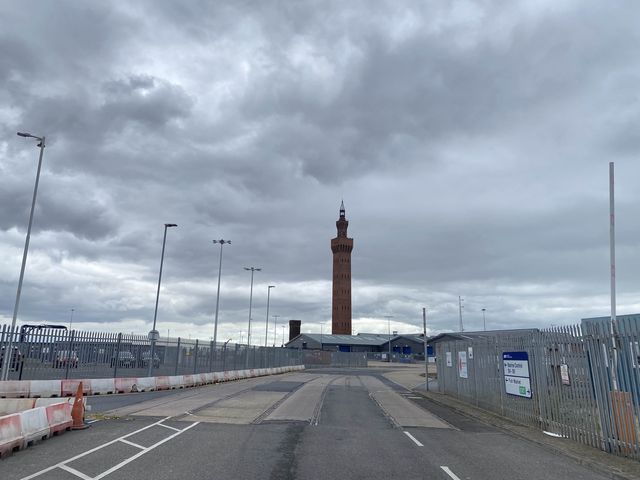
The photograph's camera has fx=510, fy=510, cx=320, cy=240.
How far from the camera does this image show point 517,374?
16.0 meters

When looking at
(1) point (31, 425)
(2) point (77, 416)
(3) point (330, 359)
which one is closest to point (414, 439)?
(2) point (77, 416)

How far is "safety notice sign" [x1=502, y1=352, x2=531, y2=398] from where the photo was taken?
604 inches

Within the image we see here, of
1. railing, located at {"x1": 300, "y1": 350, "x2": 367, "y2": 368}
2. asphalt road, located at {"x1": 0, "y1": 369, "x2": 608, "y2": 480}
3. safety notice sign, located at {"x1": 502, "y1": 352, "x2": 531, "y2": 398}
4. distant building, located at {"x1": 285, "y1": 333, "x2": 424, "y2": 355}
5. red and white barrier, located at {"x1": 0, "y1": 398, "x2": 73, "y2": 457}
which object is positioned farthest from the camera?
distant building, located at {"x1": 285, "y1": 333, "x2": 424, "y2": 355}

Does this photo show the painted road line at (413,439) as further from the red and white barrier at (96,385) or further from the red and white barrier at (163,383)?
the red and white barrier at (163,383)

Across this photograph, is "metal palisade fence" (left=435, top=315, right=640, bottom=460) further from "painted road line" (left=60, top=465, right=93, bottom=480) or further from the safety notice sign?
"painted road line" (left=60, top=465, right=93, bottom=480)

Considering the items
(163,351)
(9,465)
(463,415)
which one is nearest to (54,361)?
(163,351)

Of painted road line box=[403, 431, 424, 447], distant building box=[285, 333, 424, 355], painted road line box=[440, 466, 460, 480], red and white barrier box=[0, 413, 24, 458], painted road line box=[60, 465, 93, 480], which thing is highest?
distant building box=[285, 333, 424, 355]

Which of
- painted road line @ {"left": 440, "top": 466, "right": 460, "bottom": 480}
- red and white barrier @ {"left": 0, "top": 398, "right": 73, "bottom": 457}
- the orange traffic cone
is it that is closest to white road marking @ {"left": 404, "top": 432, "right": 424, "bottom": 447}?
painted road line @ {"left": 440, "top": 466, "right": 460, "bottom": 480}

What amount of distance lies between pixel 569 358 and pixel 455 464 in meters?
4.72

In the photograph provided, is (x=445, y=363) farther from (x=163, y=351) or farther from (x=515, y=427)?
(x=163, y=351)

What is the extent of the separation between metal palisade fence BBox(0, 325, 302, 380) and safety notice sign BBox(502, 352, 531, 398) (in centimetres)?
1852

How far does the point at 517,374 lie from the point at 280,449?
886cm

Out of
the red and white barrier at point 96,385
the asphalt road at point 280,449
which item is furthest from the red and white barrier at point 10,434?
the red and white barrier at point 96,385

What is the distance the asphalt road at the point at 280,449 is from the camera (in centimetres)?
874
